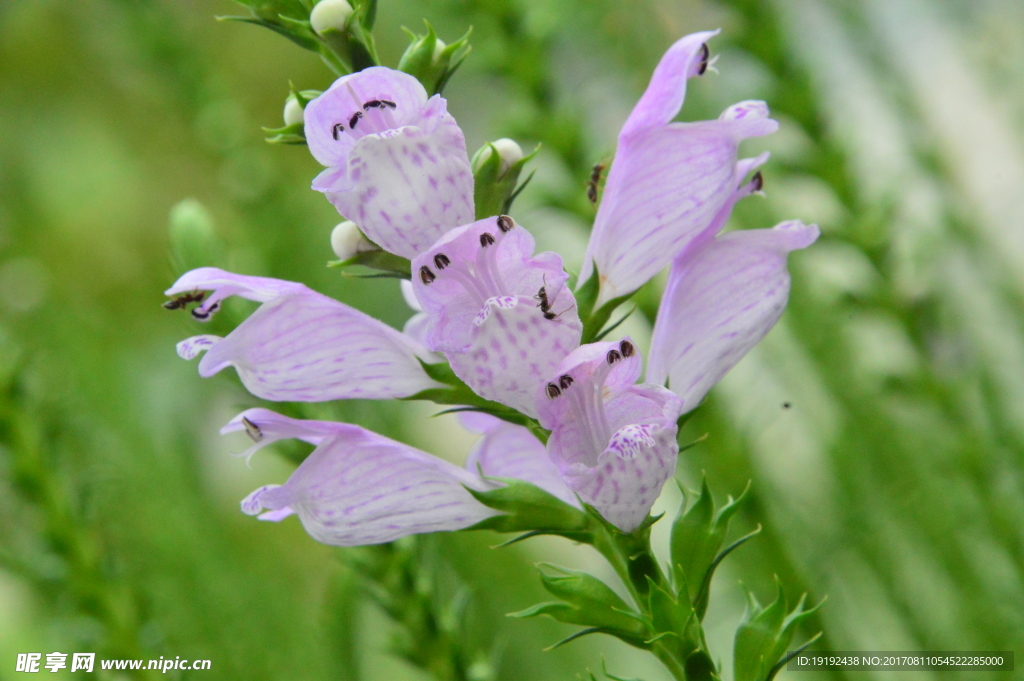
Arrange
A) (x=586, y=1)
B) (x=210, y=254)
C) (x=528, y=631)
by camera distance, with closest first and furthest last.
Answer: (x=210, y=254)
(x=586, y=1)
(x=528, y=631)

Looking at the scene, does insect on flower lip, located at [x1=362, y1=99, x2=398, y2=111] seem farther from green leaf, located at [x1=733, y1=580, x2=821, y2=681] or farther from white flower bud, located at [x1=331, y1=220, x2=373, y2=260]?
green leaf, located at [x1=733, y1=580, x2=821, y2=681]

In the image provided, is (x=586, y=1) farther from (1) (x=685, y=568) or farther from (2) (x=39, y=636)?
(2) (x=39, y=636)

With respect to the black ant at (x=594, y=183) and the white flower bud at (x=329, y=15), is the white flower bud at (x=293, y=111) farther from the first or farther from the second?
the black ant at (x=594, y=183)

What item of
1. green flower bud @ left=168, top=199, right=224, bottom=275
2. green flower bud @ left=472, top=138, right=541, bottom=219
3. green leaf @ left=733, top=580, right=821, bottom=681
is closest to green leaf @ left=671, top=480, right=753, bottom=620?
green leaf @ left=733, top=580, right=821, bottom=681

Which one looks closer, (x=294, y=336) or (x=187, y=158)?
(x=294, y=336)

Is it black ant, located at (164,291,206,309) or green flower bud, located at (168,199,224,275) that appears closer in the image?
black ant, located at (164,291,206,309)

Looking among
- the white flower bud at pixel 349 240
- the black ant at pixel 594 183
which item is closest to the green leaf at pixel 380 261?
the white flower bud at pixel 349 240

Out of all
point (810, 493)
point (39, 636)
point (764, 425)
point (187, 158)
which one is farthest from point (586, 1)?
point (187, 158)
